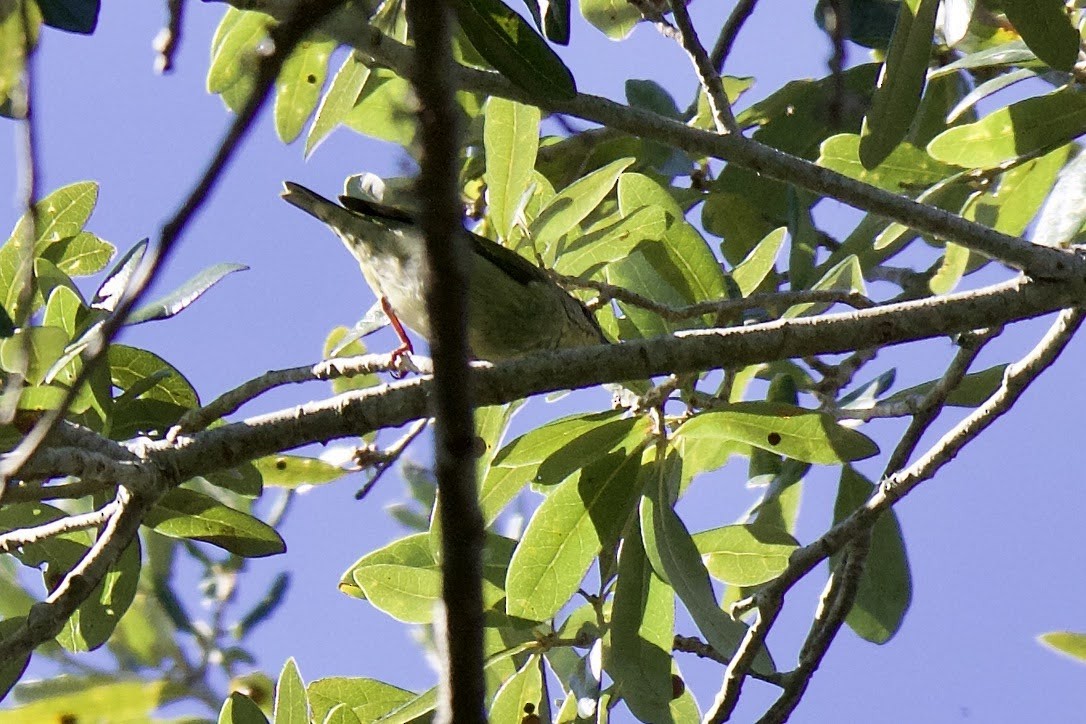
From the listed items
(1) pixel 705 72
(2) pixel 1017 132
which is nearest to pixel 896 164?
(2) pixel 1017 132

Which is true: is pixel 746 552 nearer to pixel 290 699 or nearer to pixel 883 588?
pixel 883 588

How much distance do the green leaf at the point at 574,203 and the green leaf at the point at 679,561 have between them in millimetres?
820

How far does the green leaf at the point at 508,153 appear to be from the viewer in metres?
3.63

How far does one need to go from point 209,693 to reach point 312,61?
7.62ft

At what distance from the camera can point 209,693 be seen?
436 centimetres

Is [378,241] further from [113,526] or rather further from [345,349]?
[113,526]

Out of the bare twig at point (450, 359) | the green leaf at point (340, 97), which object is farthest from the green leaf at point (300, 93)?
the bare twig at point (450, 359)

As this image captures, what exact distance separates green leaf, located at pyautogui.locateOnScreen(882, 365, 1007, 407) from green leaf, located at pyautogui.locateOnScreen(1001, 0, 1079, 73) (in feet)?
3.23

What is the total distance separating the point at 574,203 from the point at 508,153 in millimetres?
257

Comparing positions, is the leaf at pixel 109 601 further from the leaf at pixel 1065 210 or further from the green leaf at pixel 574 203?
the leaf at pixel 1065 210

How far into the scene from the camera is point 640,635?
10.9 feet

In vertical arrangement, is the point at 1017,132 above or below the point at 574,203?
above

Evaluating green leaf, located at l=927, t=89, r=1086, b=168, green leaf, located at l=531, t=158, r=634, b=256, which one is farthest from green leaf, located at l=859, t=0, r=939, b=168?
green leaf, located at l=531, t=158, r=634, b=256

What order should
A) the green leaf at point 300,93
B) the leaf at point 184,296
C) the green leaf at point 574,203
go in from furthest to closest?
the green leaf at point 300,93 → the green leaf at point 574,203 → the leaf at point 184,296
